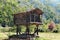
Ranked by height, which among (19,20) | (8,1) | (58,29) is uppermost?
(8,1)

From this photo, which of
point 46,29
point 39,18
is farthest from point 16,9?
point 46,29

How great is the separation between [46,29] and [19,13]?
18.9 meters

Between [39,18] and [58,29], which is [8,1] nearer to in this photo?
[39,18]

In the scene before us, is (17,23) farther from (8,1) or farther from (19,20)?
(8,1)

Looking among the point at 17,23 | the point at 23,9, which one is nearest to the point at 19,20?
the point at 17,23

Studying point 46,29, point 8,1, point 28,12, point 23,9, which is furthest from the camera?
point 46,29

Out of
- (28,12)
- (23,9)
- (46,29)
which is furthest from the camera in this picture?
(46,29)

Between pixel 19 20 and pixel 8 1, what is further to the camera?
pixel 19 20

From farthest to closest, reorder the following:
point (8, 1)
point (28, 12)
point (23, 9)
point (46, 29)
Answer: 1. point (46, 29)
2. point (23, 9)
3. point (28, 12)
4. point (8, 1)

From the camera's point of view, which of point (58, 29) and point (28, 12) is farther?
point (58, 29)

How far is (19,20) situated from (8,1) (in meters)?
3.29

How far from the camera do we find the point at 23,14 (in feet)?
84.7

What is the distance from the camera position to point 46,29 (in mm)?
43719

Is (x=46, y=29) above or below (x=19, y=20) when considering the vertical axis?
below
